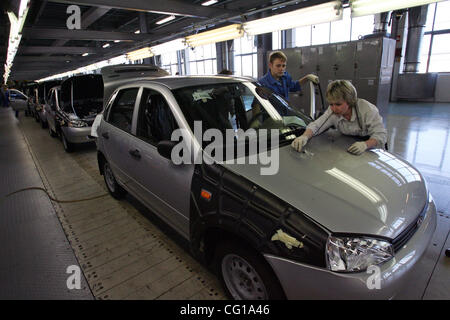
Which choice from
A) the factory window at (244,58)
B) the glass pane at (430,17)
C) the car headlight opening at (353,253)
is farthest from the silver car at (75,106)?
the glass pane at (430,17)

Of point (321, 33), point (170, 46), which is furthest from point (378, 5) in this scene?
point (321, 33)

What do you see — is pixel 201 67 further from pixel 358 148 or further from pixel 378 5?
pixel 358 148

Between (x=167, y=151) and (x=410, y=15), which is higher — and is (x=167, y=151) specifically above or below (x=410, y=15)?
below

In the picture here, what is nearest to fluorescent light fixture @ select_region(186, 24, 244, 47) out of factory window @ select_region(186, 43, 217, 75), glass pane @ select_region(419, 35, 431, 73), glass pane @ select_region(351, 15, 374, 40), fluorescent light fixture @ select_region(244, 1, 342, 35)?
fluorescent light fixture @ select_region(244, 1, 342, 35)

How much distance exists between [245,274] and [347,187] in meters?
0.78

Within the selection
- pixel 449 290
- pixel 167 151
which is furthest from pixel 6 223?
pixel 449 290

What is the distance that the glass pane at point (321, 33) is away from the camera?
1333 centimetres

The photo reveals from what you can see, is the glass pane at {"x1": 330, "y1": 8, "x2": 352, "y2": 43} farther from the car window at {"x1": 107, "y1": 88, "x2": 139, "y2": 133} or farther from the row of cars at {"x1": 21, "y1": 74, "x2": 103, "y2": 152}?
the car window at {"x1": 107, "y1": 88, "x2": 139, "y2": 133}

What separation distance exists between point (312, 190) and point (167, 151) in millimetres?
960

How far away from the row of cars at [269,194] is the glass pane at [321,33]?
13.0m

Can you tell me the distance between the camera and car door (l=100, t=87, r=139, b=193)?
8.55ft

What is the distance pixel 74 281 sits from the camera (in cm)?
210

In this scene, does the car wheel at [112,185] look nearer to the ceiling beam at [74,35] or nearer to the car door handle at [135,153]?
the car door handle at [135,153]
